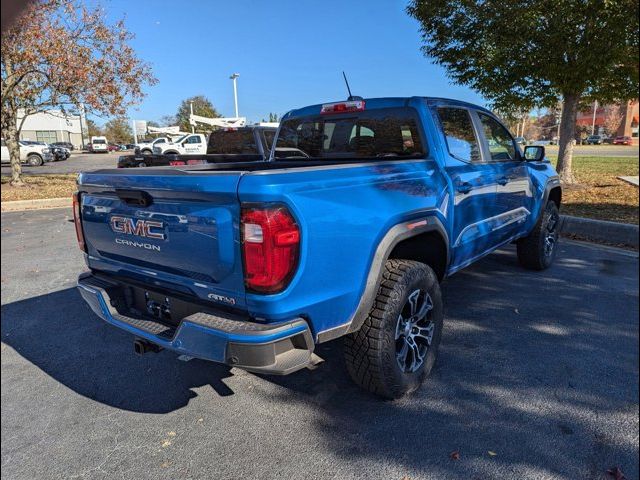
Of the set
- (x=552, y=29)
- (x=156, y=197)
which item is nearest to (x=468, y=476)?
A: (x=156, y=197)

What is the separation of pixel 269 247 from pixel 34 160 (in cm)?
3472

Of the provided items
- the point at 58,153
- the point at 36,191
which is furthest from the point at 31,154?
the point at 36,191

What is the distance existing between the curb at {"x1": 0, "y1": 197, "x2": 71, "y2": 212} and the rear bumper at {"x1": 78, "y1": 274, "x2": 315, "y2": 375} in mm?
11422

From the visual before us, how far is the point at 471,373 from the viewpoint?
3154 mm

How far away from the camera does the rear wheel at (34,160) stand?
30.2 metres

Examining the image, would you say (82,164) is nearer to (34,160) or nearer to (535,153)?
(34,160)

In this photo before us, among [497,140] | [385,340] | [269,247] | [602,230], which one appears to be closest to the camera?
[269,247]

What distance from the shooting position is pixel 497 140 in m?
4.48

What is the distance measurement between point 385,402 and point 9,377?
2716 millimetres

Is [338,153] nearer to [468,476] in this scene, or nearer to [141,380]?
[141,380]

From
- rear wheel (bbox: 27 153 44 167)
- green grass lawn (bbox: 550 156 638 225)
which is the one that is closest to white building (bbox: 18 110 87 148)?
rear wheel (bbox: 27 153 44 167)

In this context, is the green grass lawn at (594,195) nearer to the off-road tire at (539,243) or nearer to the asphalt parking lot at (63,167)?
the off-road tire at (539,243)

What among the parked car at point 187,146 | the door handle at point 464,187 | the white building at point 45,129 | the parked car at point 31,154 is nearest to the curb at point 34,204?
the door handle at point 464,187

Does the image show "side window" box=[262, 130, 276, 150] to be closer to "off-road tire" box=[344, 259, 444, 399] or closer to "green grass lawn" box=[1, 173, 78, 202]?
"green grass lawn" box=[1, 173, 78, 202]
